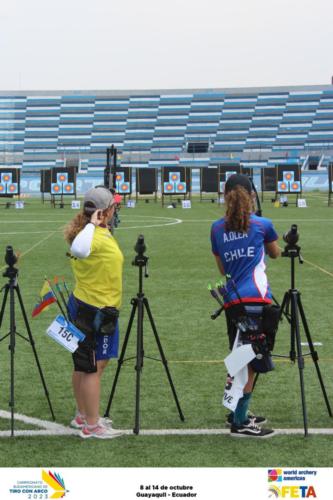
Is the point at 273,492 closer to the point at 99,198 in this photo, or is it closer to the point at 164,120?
the point at 99,198

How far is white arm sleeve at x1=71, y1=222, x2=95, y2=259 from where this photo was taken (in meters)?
5.52

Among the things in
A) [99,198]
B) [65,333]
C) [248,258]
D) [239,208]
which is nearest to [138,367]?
[65,333]

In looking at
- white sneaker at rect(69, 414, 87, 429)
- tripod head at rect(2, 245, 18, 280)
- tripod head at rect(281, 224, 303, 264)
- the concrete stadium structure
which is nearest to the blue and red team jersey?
tripod head at rect(281, 224, 303, 264)

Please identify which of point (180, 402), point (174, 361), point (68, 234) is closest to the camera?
point (68, 234)

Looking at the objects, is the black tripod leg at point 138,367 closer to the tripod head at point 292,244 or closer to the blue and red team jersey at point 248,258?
the blue and red team jersey at point 248,258

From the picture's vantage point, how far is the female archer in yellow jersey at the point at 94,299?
18.5ft

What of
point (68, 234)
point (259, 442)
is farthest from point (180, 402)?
point (68, 234)

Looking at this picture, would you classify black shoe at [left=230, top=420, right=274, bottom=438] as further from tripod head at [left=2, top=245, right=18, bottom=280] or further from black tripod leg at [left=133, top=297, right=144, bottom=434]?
tripod head at [left=2, top=245, right=18, bottom=280]

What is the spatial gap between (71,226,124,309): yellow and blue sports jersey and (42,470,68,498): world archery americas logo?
4.79 feet

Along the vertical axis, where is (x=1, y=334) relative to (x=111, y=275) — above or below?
below

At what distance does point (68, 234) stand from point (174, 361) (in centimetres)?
276

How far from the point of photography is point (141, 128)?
103812 millimetres

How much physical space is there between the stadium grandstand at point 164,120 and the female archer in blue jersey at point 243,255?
93070 millimetres

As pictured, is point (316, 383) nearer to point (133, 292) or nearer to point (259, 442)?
point (259, 442)
